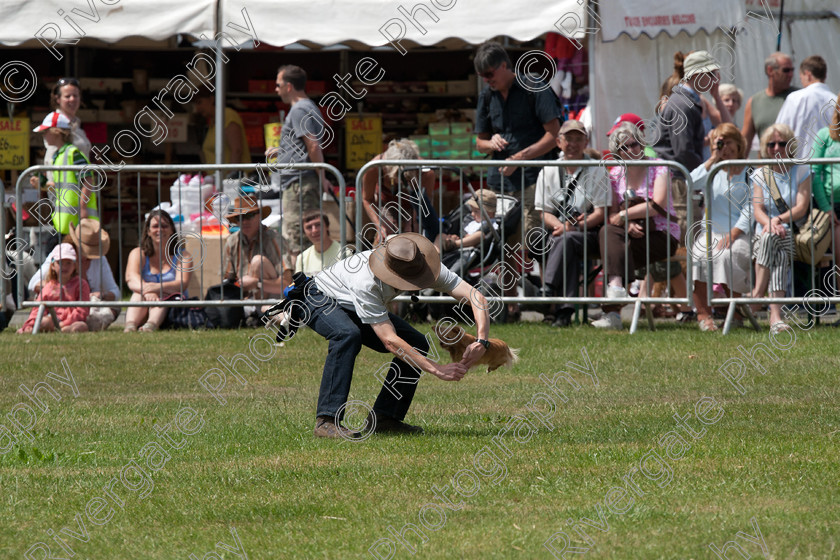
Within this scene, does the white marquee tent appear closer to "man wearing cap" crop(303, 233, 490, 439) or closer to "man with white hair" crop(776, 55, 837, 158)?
"man with white hair" crop(776, 55, 837, 158)

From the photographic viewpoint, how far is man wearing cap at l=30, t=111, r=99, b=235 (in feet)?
40.3

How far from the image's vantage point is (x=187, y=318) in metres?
12.2

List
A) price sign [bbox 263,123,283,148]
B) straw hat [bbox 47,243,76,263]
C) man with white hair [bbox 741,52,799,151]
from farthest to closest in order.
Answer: price sign [bbox 263,123,283,148], man with white hair [bbox 741,52,799,151], straw hat [bbox 47,243,76,263]

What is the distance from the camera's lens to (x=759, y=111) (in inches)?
537

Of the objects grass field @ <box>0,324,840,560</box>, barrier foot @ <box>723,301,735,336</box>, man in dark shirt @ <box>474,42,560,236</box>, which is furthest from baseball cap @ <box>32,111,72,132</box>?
barrier foot @ <box>723,301,735,336</box>

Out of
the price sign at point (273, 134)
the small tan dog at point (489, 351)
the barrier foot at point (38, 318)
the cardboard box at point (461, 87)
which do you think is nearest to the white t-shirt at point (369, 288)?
the small tan dog at point (489, 351)

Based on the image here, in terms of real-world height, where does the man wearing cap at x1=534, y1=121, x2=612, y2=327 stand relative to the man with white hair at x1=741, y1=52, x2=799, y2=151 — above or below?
below

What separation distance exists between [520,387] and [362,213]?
3673 mm

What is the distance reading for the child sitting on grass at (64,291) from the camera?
11961 mm

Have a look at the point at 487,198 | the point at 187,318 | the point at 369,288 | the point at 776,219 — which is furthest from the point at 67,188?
the point at 369,288

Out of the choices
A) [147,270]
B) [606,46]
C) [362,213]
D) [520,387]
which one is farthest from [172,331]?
[606,46]

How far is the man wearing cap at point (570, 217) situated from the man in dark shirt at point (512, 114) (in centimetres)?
33

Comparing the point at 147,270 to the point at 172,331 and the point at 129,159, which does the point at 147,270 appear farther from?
the point at 129,159

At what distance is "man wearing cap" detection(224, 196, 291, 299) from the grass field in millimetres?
2297
